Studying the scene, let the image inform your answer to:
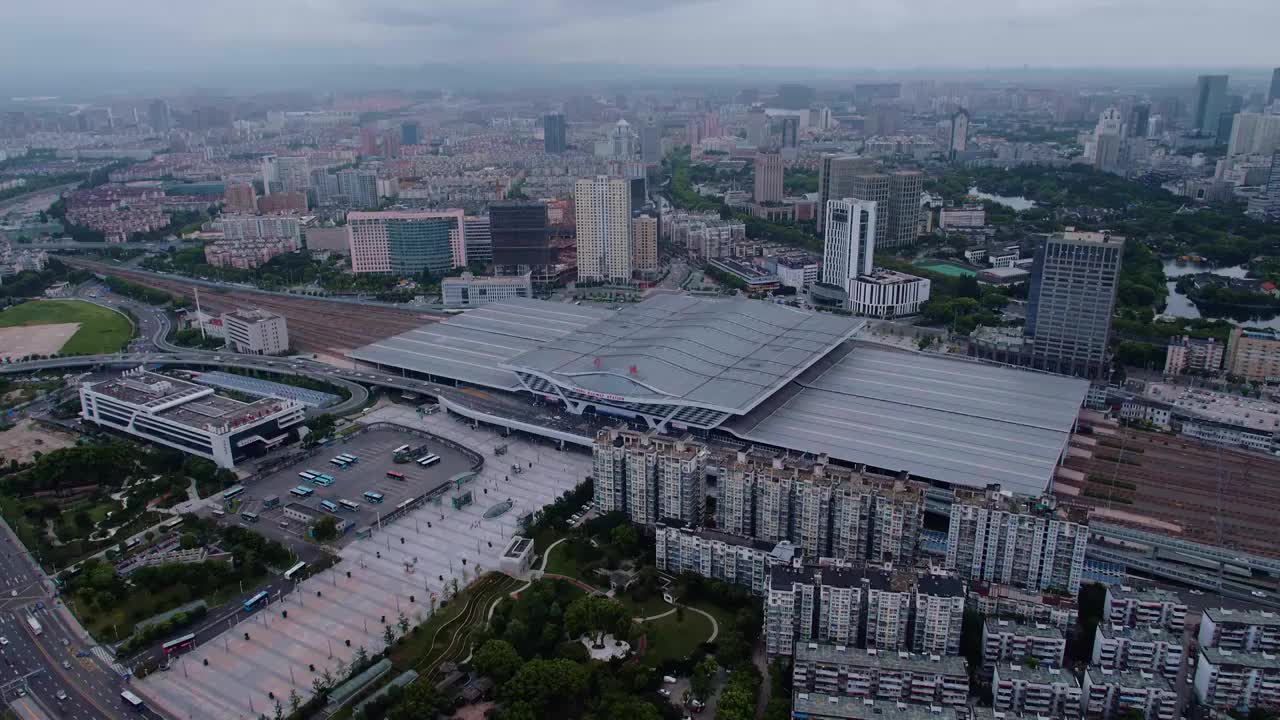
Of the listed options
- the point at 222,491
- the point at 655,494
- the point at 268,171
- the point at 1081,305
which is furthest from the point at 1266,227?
the point at 268,171

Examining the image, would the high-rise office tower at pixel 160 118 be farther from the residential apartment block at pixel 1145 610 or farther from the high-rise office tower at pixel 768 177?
the residential apartment block at pixel 1145 610

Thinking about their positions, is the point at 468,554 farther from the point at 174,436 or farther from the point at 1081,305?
the point at 1081,305

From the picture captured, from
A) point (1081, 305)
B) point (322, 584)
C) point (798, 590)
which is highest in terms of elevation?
point (1081, 305)

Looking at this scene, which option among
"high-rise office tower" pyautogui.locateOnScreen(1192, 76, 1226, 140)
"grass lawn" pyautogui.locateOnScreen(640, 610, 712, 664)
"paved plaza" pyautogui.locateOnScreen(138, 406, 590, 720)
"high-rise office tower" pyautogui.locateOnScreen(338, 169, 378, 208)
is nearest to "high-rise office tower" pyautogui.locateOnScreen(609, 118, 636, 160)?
"high-rise office tower" pyautogui.locateOnScreen(338, 169, 378, 208)

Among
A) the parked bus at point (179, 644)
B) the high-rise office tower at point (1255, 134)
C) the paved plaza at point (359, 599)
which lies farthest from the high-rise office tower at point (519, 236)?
the high-rise office tower at point (1255, 134)

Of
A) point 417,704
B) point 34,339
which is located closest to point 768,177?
point 34,339
